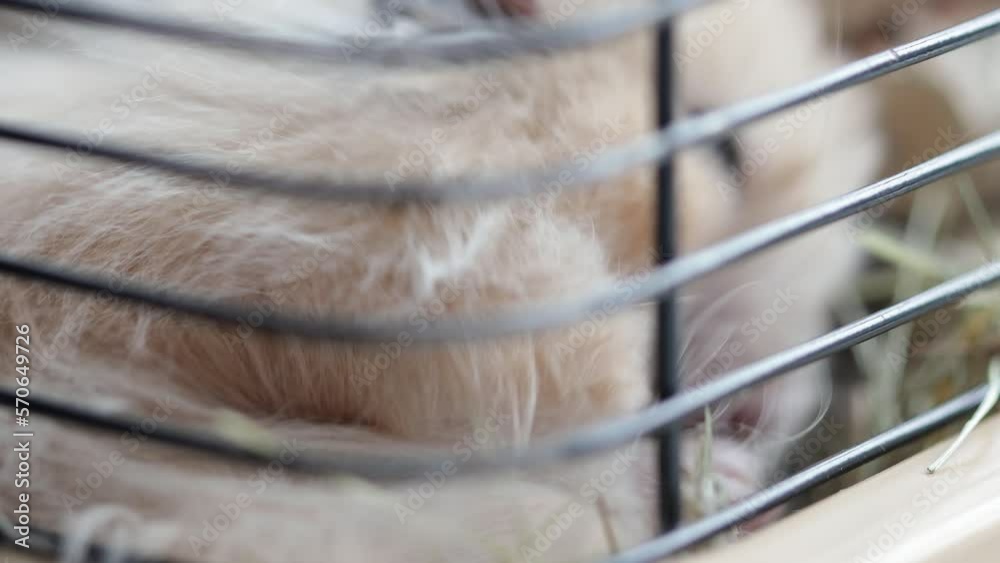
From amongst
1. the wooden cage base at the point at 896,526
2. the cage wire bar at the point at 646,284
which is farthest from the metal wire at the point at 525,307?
the wooden cage base at the point at 896,526

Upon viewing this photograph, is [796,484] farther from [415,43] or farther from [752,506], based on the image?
[415,43]

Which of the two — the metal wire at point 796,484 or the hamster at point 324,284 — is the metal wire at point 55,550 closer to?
the hamster at point 324,284

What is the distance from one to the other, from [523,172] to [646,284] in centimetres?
5

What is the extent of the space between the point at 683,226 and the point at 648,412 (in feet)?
0.58

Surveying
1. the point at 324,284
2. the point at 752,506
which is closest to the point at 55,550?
the point at 324,284

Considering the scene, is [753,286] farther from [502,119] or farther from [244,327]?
[244,327]

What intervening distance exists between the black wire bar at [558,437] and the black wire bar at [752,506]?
0.04 metres

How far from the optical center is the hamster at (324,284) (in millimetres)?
383

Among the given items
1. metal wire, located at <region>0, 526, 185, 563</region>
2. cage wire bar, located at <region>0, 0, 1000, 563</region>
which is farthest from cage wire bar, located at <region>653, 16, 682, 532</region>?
metal wire, located at <region>0, 526, 185, 563</region>

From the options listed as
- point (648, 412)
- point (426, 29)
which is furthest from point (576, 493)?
point (426, 29)

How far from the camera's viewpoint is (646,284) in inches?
12.8

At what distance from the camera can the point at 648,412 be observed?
0.34 meters

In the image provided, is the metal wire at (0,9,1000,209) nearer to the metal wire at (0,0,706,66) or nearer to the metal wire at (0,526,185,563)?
the metal wire at (0,0,706,66)

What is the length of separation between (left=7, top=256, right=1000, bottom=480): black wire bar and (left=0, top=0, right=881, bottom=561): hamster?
0.08ft
